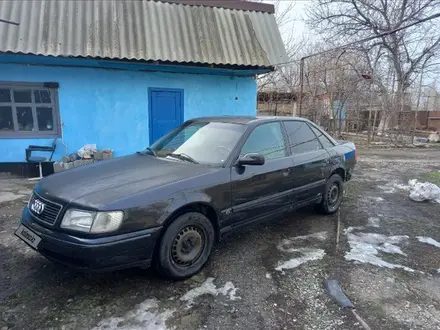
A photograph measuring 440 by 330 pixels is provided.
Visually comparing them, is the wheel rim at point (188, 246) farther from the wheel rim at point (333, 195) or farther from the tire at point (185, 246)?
the wheel rim at point (333, 195)

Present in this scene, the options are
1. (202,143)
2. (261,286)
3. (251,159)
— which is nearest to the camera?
(261,286)

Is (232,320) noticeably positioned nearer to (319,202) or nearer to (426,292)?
(426,292)

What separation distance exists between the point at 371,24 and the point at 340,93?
29.4 feet

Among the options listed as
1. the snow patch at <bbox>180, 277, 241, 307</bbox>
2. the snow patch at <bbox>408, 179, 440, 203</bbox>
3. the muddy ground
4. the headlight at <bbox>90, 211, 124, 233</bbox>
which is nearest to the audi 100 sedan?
the headlight at <bbox>90, 211, 124, 233</bbox>

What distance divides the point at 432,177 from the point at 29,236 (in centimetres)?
879

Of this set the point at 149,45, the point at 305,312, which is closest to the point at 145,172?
the point at 305,312

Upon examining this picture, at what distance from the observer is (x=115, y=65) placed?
7.45 meters

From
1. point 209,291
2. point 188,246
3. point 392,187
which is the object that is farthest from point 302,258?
point 392,187

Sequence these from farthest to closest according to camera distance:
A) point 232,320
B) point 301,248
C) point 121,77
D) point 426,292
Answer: point 121,77 < point 301,248 < point 426,292 < point 232,320

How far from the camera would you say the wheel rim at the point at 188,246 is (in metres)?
3.00

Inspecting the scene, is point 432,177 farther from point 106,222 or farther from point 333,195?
point 106,222

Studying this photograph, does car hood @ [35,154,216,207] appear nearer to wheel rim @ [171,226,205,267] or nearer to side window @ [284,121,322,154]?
wheel rim @ [171,226,205,267]

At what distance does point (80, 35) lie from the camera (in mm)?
6859

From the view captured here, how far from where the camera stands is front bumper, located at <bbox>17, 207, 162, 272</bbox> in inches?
98.7
